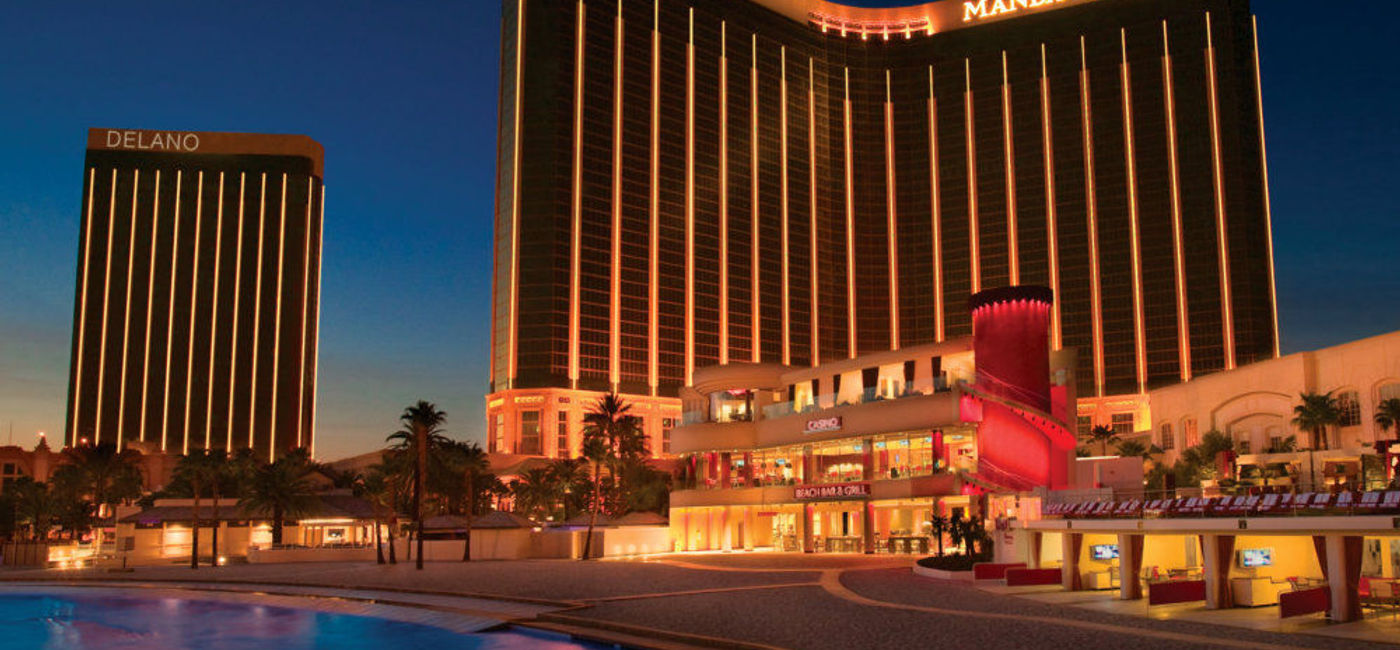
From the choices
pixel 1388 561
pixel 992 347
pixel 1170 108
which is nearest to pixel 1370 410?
pixel 992 347

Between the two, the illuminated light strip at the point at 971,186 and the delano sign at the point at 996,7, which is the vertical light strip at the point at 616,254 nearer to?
the illuminated light strip at the point at 971,186

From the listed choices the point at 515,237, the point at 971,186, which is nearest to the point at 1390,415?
the point at 515,237

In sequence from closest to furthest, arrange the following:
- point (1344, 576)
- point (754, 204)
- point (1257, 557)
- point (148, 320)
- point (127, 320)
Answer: point (1344, 576) < point (1257, 557) < point (754, 204) < point (127, 320) < point (148, 320)

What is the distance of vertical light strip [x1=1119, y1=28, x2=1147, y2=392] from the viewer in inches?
5556

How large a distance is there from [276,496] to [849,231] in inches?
4197

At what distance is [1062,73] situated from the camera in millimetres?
154625

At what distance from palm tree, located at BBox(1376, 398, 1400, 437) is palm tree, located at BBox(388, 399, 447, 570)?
161ft

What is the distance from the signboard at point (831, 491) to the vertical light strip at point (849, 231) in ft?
309

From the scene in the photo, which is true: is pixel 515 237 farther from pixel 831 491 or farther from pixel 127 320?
pixel 127 320

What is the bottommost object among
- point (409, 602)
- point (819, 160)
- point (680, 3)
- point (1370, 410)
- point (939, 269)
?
point (409, 602)

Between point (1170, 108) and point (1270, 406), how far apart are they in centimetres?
8209

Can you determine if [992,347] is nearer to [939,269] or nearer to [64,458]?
[939,269]

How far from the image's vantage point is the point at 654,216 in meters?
148

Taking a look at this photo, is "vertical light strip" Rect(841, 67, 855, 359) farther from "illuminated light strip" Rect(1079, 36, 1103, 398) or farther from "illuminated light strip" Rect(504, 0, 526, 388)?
"illuminated light strip" Rect(504, 0, 526, 388)
